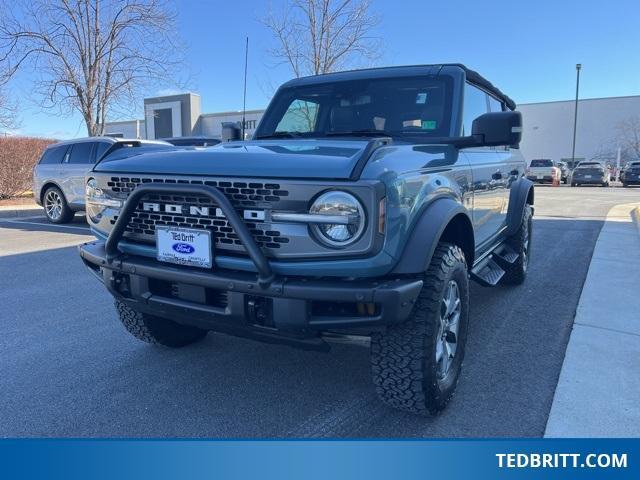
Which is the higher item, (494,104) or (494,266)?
(494,104)

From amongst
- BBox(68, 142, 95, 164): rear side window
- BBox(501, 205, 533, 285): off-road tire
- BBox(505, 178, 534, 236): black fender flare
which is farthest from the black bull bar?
BBox(68, 142, 95, 164): rear side window

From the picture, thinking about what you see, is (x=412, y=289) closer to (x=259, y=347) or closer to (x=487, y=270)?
(x=259, y=347)

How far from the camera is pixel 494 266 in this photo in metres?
4.50

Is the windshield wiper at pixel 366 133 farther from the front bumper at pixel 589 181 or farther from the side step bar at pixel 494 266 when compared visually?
the front bumper at pixel 589 181

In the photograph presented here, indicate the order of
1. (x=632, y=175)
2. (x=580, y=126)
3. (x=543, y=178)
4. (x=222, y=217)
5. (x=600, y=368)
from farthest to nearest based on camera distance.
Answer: (x=580, y=126) < (x=543, y=178) < (x=632, y=175) < (x=600, y=368) < (x=222, y=217)

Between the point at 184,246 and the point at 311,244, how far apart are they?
2.22 ft

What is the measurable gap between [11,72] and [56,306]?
13246 mm

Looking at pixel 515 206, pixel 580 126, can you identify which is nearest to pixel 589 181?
pixel 580 126

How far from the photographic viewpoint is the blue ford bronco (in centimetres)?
217

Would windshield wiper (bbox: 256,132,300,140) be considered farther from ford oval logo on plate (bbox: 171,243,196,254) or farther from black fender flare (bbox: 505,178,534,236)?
black fender flare (bbox: 505,178,534,236)

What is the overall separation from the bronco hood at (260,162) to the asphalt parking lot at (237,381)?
1.31 meters

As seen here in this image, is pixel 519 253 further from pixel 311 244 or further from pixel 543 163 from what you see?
pixel 543 163

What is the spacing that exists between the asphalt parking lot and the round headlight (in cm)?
104

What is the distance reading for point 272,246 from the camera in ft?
7.55
